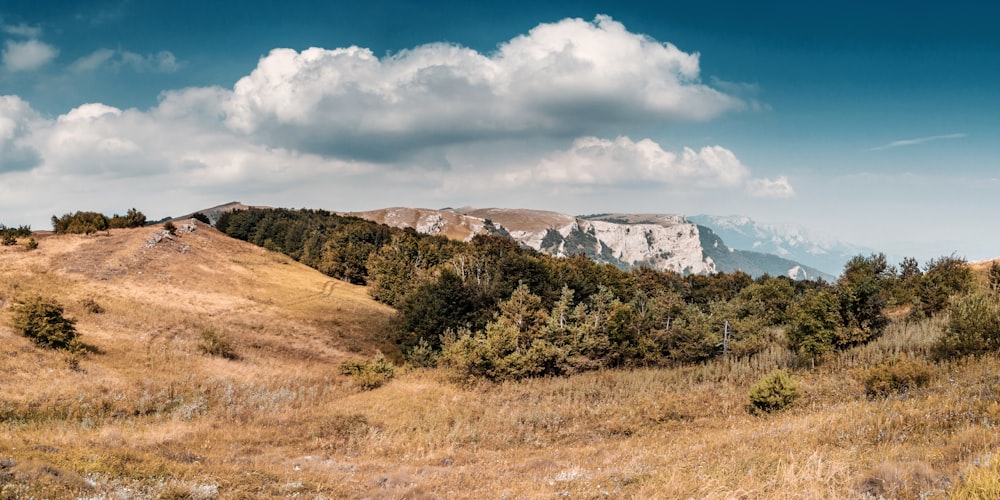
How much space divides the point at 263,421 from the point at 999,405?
105ft

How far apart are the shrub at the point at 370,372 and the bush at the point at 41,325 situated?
67.6 feet

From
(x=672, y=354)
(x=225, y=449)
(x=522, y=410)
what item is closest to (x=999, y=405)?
(x=522, y=410)

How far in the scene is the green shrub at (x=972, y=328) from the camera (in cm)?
2670

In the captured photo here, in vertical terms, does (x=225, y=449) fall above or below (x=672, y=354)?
above

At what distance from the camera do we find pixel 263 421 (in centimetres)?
2534

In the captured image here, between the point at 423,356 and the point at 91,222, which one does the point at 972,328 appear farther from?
the point at 91,222

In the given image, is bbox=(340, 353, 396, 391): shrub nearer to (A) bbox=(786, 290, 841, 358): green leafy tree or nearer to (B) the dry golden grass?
(B) the dry golden grass

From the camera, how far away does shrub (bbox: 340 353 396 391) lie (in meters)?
39.2

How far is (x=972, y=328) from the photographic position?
1081 inches

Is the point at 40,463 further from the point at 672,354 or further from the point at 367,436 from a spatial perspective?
the point at 672,354

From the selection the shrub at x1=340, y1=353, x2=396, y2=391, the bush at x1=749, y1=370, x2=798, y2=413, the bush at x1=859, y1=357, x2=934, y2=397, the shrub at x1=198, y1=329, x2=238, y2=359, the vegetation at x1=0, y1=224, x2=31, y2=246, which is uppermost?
the vegetation at x1=0, y1=224, x2=31, y2=246

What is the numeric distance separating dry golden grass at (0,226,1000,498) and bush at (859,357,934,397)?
768 millimetres

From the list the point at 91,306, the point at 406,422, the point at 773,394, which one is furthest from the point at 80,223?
the point at 773,394

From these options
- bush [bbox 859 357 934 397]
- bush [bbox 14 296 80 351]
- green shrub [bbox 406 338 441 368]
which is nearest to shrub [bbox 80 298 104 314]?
bush [bbox 14 296 80 351]
